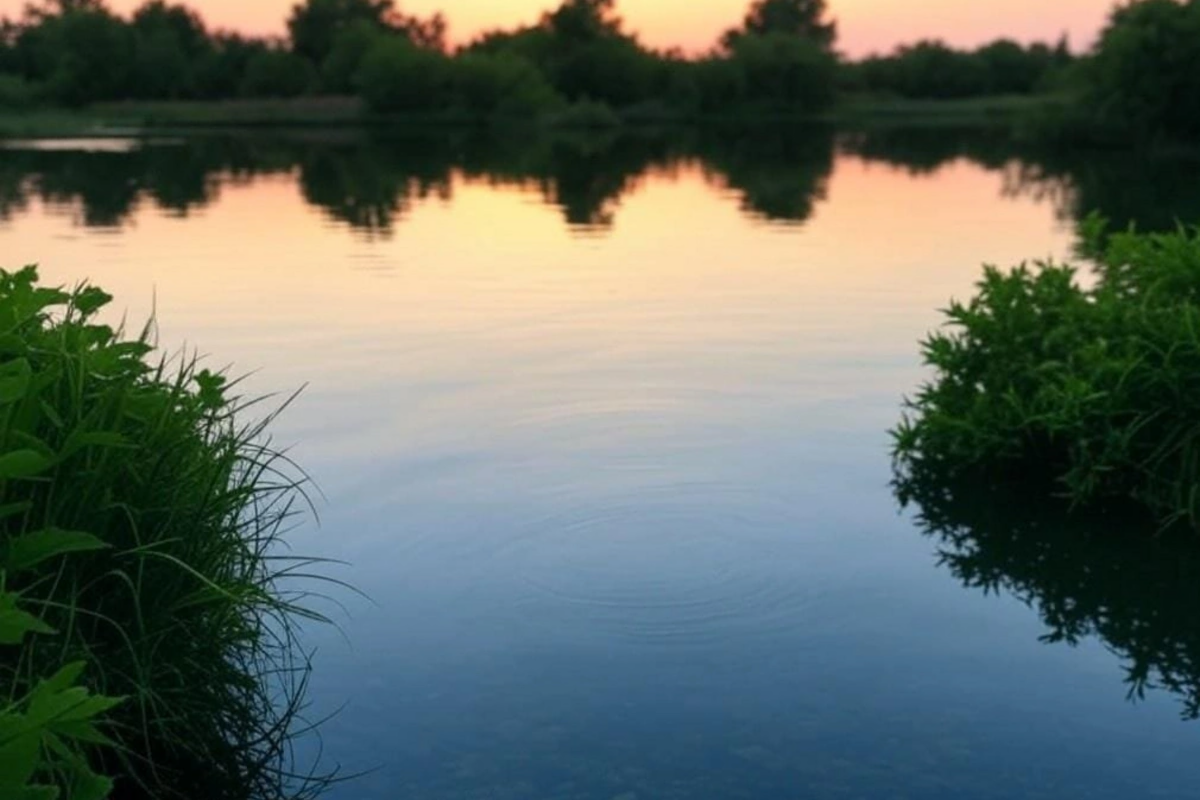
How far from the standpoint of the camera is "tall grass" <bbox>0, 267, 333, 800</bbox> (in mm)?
4574

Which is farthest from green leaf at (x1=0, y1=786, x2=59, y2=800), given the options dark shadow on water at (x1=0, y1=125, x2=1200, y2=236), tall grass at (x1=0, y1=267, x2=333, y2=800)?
dark shadow on water at (x1=0, y1=125, x2=1200, y2=236)

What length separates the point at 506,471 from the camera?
380 inches

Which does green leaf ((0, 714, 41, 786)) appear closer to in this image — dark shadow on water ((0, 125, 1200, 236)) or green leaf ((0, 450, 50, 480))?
green leaf ((0, 450, 50, 480))

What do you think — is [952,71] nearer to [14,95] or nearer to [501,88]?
[501,88]

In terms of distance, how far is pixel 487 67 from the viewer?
10856 cm

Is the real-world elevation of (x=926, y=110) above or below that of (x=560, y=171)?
below

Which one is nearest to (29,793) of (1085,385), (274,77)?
(1085,385)

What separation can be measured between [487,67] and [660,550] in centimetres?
10426

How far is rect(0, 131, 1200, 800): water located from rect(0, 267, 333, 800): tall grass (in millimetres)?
616

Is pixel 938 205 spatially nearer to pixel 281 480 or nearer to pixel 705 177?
pixel 705 177

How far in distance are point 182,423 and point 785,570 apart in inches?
146

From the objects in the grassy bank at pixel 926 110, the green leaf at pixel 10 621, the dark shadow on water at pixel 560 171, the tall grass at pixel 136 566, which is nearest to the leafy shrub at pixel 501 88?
the grassy bank at pixel 926 110

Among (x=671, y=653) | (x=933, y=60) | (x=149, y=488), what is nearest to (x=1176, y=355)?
(x=671, y=653)

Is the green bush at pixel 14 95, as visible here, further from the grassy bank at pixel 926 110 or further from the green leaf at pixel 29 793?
the green leaf at pixel 29 793
